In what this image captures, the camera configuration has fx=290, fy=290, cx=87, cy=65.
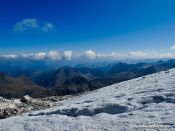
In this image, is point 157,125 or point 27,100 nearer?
point 157,125

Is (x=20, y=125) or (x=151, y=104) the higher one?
(x=151, y=104)

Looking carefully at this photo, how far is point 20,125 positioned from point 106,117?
583cm

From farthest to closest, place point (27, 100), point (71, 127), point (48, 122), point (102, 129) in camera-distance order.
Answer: point (27, 100)
point (48, 122)
point (71, 127)
point (102, 129)

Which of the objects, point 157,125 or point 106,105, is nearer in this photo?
point 157,125

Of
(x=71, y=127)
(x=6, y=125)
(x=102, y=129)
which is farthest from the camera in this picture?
(x=6, y=125)

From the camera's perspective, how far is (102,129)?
49.8 ft

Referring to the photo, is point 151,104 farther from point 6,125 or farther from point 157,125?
point 6,125

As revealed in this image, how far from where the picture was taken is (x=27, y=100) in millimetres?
35844

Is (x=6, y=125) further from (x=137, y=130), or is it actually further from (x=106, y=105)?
(x=137, y=130)

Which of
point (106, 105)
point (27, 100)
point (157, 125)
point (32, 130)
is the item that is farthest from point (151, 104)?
point (27, 100)

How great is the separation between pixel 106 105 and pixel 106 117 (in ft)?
9.71

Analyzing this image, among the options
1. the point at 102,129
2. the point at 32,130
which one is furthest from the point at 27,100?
the point at 102,129

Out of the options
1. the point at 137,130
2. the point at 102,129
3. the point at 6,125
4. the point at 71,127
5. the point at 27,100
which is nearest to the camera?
the point at 137,130

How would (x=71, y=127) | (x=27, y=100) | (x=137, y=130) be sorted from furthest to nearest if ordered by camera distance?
(x=27, y=100) → (x=71, y=127) → (x=137, y=130)
